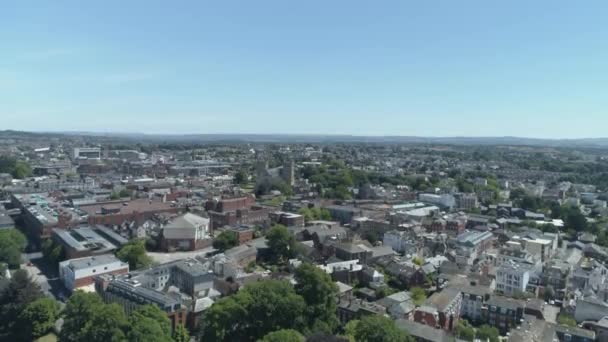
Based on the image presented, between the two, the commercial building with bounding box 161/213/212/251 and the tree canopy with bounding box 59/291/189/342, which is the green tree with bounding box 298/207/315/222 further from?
the tree canopy with bounding box 59/291/189/342

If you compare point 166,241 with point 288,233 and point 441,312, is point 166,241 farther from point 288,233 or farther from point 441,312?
point 441,312

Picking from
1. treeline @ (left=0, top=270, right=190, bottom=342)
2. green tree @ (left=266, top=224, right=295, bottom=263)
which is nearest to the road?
treeline @ (left=0, top=270, right=190, bottom=342)

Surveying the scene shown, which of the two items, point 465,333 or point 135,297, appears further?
point 135,297

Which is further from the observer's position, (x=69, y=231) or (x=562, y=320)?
(x=69, y=231)

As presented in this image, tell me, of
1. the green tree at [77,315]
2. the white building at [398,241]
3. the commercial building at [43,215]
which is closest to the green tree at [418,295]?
the white building at [398,241]

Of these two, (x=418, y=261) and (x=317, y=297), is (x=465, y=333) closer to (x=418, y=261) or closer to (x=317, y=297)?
(x=317, y=297)

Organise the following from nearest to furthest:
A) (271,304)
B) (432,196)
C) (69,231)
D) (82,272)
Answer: (271,304), (82,272), (69,231), (432,196)

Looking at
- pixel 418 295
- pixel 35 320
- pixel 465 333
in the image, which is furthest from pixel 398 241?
pixel 35 320

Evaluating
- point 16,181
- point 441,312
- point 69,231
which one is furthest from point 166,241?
point 16,181
